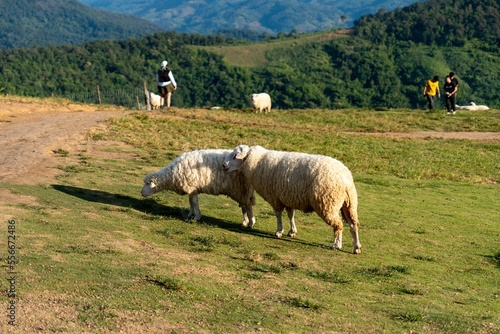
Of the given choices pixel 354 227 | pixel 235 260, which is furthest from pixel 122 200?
pixel 354 227

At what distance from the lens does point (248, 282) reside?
362 inches

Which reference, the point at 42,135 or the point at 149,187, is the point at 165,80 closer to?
the point at 42,135

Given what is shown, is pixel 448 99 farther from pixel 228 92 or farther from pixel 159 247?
pixel 228 92

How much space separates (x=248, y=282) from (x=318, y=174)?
9.36ft

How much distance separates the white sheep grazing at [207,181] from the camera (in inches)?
508

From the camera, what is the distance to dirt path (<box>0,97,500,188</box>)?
1483 cm

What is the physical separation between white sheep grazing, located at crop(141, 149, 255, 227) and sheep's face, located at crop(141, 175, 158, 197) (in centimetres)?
25

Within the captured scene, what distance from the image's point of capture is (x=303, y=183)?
11719 mm

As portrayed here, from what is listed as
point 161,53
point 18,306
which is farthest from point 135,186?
point 161,53

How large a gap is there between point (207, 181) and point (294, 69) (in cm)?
8785

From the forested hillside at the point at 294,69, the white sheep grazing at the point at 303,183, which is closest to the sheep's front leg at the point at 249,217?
the white sheep grazing at the point at 303,183

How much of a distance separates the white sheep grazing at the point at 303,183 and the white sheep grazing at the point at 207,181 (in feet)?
1.09

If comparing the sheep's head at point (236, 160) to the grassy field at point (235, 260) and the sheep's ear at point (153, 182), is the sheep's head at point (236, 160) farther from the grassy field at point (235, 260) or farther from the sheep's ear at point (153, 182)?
the sheep's ear at point (153, 182)

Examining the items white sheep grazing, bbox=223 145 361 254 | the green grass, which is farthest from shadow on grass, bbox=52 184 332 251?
the green grass
